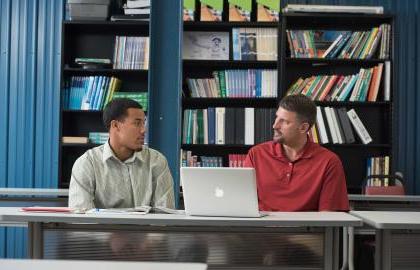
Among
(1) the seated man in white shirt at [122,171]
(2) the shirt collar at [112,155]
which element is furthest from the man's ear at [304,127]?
(2) the shirt collar at [112,155]

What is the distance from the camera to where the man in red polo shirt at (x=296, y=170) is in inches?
131

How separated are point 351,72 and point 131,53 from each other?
191 centimetres

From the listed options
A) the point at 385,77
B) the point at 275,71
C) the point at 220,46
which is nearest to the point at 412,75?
the point at 385,77

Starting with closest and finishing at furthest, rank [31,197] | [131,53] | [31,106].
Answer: [31,197], [131,53], [31,106]

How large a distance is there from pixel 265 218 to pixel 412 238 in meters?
0.61

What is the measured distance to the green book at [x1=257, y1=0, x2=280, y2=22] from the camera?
5.47m

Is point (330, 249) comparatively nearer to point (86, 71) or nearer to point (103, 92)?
point (103, 92)

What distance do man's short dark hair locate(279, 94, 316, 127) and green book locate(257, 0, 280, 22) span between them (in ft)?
6.57

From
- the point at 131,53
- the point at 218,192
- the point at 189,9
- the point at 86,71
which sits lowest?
the point at 218,192

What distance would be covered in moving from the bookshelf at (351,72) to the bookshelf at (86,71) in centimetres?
124

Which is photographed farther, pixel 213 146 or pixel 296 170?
pixel 213 146

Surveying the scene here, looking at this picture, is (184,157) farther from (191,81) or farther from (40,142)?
(40,142)

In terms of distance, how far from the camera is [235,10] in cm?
552

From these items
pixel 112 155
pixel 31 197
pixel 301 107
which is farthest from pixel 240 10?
pixel 112 155
